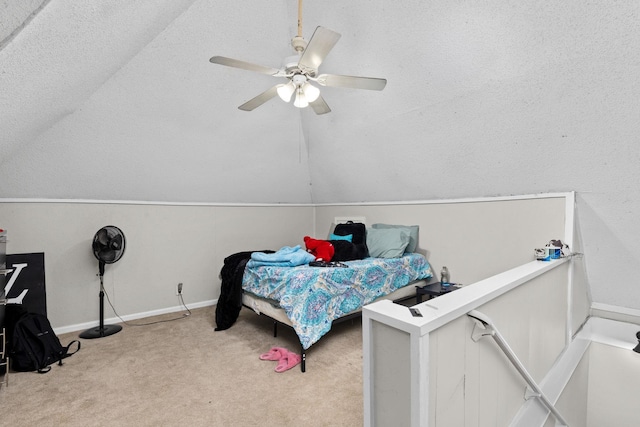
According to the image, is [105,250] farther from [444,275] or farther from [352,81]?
[444,275]

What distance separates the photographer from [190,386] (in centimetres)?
211

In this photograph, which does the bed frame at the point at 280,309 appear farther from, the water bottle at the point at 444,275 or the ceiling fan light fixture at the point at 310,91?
the ceiling fan light fixture at the point at 310,91

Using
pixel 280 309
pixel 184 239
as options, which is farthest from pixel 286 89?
pixel 184 239

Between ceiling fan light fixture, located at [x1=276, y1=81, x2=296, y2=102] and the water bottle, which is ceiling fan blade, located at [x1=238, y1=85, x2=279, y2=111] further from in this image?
the water bottle

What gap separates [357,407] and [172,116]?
296 cm

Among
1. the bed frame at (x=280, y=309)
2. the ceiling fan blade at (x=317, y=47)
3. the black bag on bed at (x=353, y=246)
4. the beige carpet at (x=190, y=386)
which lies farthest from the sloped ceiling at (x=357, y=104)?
the beige carpet at (x=190, y=386)

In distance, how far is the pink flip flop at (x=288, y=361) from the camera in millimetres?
2297

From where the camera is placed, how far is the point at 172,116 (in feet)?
9.80

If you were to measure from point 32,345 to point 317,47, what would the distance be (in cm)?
302

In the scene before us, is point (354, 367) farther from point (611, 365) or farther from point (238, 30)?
point (238, 30)

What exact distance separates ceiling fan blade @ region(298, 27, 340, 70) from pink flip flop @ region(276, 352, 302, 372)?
2140mm

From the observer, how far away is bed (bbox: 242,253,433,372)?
7.77ft

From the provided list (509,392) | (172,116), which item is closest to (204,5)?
(172,116)

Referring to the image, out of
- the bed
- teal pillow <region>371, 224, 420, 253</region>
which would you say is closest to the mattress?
the bed
